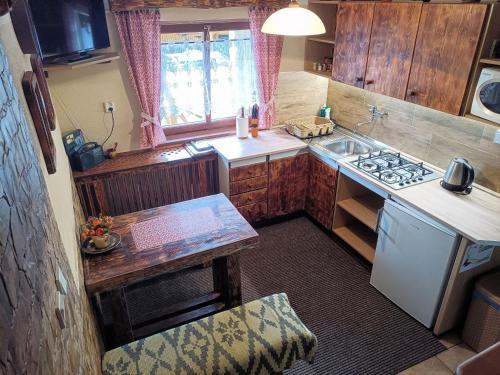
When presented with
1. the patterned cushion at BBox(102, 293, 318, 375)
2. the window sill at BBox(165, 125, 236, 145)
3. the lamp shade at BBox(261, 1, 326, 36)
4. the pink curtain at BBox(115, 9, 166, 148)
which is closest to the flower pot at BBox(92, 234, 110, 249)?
the patterned cushion at BBox(102, 293, 318, 375)

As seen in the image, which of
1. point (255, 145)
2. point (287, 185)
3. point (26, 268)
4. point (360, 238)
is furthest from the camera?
point (287, 185)

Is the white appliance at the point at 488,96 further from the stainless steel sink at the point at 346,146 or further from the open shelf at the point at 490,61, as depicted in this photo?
the stainless steel sink at the point at 346,146

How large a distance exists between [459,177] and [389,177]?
0.47 m

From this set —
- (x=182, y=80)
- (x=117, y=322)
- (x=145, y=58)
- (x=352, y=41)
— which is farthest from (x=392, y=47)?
(x=117, y=322)

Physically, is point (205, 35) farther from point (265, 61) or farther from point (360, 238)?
point (360, 238)

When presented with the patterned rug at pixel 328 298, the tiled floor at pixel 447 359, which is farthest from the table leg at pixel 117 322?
the tiled floor at pixel 447 359

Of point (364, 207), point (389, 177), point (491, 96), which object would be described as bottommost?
point (364, 207)

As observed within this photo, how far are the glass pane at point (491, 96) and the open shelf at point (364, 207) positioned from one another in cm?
122

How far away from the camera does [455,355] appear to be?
8.05ft

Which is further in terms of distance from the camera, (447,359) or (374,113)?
(374,113)

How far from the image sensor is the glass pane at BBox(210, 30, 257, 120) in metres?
3.48

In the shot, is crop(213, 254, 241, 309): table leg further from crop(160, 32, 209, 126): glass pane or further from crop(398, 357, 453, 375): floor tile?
crop(160, 32, 209, 126): glass pane

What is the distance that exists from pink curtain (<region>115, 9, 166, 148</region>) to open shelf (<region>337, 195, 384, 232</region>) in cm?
188

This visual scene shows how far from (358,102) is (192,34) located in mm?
1729
